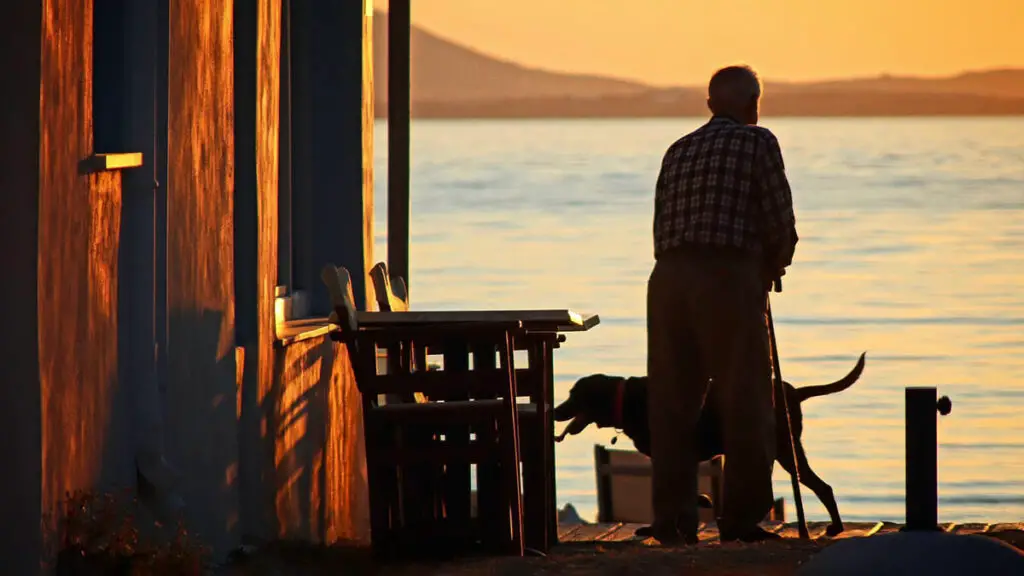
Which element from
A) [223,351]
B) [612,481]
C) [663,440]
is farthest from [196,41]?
[612,481]

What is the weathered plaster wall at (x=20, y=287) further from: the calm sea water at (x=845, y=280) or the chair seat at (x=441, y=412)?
the calm sea water at (x=845, y=280)

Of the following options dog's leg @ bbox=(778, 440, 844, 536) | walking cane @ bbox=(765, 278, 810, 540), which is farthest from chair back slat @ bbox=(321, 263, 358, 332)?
dog's leg @ bbox=(778, 440, 844, 536)

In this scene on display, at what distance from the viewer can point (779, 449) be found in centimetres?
932

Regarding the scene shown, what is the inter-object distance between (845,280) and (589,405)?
33.8m

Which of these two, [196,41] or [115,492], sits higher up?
[196,41]

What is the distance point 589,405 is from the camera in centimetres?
1086

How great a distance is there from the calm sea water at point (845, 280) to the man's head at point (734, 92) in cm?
1073

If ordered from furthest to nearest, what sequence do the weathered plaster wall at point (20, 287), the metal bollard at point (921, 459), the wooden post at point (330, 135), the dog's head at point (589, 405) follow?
the dog's head at point (589, 405), the wooden post at point (330, 135), the weathered plaster wall at point (20, 287), the metal bollard at point (921, 459)

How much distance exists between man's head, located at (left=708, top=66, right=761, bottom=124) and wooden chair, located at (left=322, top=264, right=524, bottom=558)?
1.32 meters

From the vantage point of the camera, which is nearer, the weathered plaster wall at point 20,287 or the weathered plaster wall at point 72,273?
the weathered plaster wall at point 20,287

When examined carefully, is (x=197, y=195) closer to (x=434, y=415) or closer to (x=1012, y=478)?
(x=434, y=415)

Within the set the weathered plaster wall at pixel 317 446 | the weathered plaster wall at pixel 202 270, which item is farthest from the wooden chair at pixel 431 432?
the weathered plaster wall at pixel 317 446

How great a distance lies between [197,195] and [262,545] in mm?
1515

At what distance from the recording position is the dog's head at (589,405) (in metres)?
10.8
